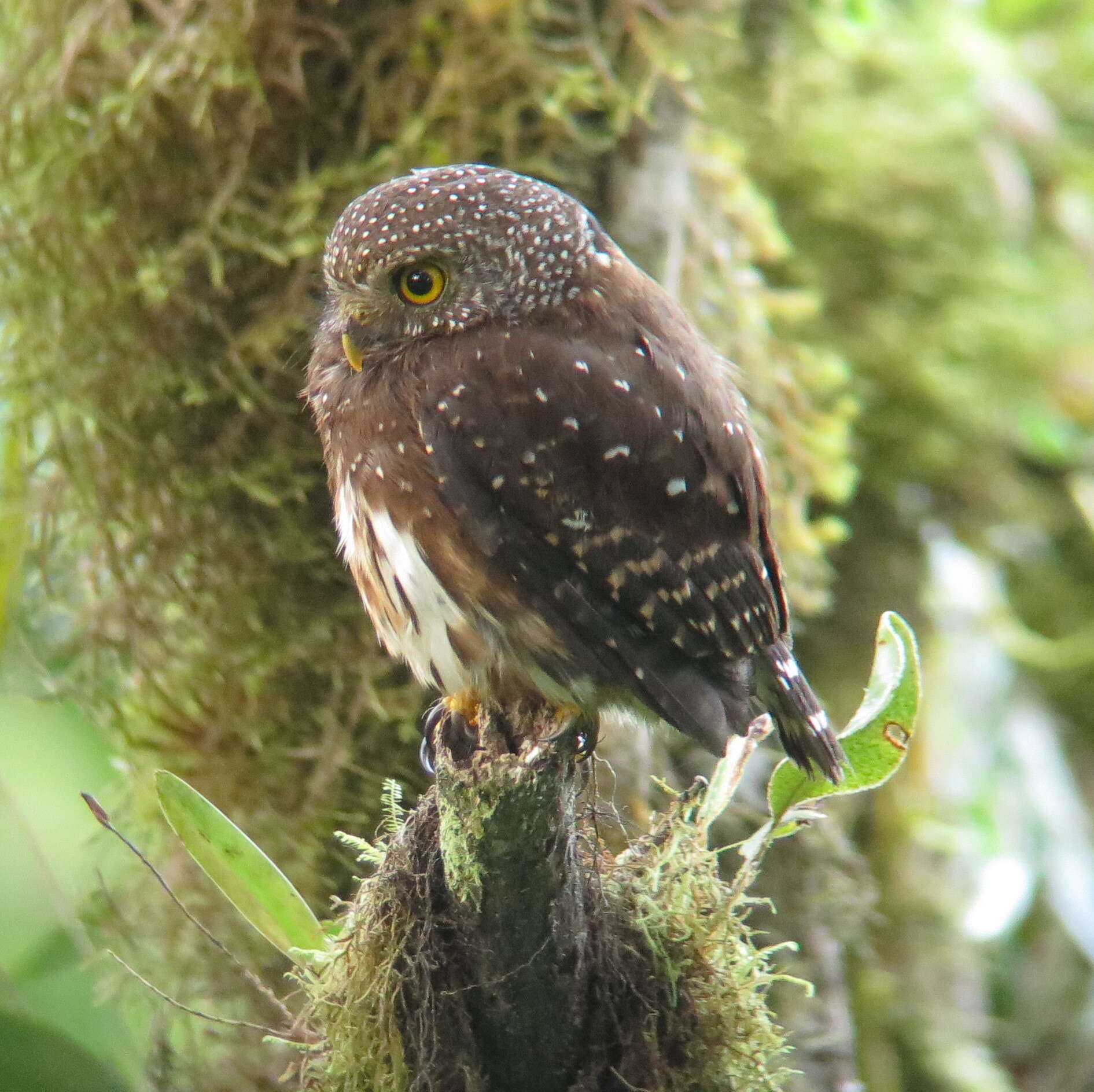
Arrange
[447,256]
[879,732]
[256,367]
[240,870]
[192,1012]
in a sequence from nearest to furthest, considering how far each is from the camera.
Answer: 1. [192,1012]
2. [240,870]
3. [879,732]
4. [447,256]
5. [256,367]

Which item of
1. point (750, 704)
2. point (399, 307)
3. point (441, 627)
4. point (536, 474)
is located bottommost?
point (750, 704)

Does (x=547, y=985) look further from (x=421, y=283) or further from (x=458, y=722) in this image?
(x=421, y=283)

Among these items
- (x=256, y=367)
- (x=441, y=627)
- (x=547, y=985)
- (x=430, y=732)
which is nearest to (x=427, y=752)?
(x=430, y=732)

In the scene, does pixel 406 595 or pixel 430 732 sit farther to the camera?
pixel 430 732

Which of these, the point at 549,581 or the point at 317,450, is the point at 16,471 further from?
the point at 549,581

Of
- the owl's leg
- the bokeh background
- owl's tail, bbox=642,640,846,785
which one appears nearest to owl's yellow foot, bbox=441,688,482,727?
the owl's leg

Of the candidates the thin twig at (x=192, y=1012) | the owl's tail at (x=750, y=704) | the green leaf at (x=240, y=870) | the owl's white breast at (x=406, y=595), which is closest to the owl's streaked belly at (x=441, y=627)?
the owl's white breast at (x=406, y=595)

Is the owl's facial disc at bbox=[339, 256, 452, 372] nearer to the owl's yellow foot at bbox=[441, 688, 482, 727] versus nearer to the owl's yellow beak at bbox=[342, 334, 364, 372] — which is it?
the owl's yellow beak at bbox=[342, 334, 364, 372]

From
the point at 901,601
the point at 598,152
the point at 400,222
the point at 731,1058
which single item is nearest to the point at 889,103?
the point at 901,601
